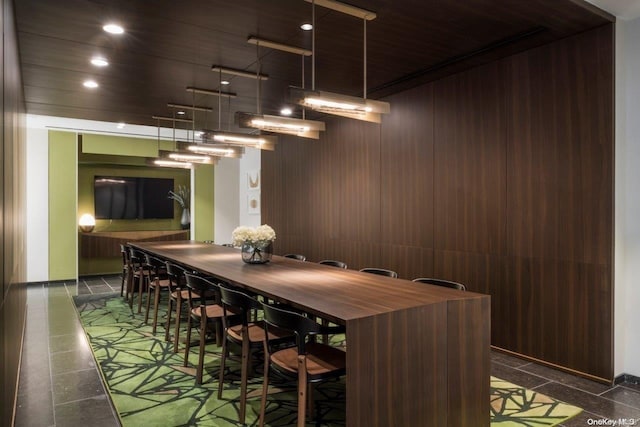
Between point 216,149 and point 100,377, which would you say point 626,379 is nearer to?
point 100,377

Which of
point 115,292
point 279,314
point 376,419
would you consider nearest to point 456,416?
point 376,419

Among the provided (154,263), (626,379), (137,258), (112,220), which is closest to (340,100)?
(626,379)

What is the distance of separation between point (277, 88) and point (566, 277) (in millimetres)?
3831

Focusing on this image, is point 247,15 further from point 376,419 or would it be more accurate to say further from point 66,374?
point 66,374

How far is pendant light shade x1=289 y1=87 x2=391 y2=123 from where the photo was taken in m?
2.96

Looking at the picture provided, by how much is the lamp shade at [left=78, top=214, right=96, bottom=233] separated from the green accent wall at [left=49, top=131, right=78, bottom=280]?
26.3 inches

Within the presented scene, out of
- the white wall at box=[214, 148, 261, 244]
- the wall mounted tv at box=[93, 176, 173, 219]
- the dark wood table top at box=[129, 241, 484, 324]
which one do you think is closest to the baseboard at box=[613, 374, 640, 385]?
the dark wood table top at box=[129, 241, 484, 324]

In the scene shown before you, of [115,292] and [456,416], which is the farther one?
[115,292]

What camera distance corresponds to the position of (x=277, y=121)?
3.75m

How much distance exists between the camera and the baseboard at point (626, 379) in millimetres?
3416

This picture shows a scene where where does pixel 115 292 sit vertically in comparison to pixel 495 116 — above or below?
below

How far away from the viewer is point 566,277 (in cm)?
365

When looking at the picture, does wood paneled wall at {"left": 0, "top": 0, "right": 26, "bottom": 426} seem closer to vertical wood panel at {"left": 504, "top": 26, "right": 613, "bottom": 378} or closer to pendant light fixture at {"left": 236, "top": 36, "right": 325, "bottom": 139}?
pendant light fixture at {"left": 236, "top": 36, "right": 325, "bottom": 139}

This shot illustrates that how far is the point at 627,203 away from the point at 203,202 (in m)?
8.60
